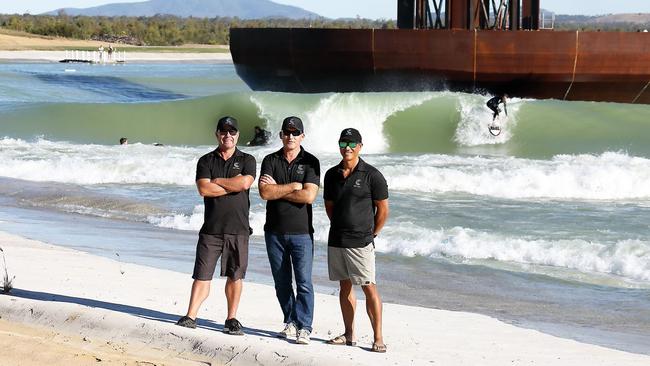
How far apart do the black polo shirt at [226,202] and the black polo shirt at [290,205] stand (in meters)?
0.19

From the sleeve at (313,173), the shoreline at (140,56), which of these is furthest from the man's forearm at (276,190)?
the shoreline at (140,56)

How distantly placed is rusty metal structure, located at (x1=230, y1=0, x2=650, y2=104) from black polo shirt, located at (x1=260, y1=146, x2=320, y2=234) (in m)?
24.6

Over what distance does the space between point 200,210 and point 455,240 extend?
12.6 ft

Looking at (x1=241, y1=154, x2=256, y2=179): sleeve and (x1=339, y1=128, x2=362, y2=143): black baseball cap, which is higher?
(x1=339, y1=128, x2=362, y2=143): black baseball cap

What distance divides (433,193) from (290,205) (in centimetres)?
1175

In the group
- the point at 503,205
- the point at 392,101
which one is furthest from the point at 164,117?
the point at 503,205

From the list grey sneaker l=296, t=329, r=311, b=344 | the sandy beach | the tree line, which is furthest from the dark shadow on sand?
the tree line

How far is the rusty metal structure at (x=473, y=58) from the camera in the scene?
104 ft

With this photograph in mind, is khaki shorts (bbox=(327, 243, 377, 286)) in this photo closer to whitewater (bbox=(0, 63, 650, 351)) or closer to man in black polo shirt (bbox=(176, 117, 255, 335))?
man in black polo shirt (bbox=(176, 117, 255, 335))

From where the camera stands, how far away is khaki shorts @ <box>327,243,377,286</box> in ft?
24.1

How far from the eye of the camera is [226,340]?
7.21 m

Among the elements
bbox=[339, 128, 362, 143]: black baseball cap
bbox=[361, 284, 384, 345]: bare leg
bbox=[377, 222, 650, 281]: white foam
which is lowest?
bbox=[377, 222, 650, 281]: white foam

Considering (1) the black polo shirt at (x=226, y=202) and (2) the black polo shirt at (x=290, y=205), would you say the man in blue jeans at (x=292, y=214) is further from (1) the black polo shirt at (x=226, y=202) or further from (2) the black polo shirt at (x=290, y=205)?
(1) the black polo shirt at (x=226, y=202)

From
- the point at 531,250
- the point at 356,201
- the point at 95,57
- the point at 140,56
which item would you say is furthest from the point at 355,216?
the point at 140,56
